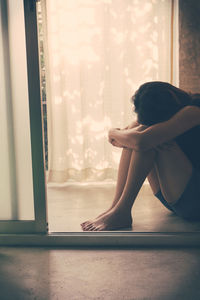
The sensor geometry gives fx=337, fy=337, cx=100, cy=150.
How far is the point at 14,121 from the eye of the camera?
1640 millimetres

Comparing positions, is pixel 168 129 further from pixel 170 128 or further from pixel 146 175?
pixel 146 175

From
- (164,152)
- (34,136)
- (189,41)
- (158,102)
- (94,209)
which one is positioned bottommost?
(94,209)

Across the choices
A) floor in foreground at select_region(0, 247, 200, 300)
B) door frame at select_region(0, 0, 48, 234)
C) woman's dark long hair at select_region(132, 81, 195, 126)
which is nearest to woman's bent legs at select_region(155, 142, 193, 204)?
woman's dark long hair at select_region(132, 81, 195, 126)

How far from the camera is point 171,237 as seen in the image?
5.13 feet

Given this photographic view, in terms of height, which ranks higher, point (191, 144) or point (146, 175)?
point (191, 144)

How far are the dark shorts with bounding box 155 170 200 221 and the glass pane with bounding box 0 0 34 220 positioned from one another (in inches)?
30.8

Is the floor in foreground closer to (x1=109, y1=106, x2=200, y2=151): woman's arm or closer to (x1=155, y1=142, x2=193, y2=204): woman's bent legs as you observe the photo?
(x1=155, y1=142, x2=193, y2=204): woman's bent legs

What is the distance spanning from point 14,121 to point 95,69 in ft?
5.40

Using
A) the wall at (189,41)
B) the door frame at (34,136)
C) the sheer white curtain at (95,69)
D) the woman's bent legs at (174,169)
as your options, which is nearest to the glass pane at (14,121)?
the door frame at (34,136)

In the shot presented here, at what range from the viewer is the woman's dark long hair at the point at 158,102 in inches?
68.8

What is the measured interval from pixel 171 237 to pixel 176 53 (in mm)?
2128

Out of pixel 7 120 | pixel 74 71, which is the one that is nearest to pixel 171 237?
pixel 7 120

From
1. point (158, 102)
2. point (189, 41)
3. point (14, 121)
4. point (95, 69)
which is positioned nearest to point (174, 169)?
point (158, 102)

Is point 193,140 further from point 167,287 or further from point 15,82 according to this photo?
point 15,82
